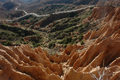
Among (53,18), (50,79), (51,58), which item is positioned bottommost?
(53,18)

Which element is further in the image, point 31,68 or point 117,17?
point 117,17

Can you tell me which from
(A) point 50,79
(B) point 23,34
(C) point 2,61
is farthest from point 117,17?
(B) point 23,34

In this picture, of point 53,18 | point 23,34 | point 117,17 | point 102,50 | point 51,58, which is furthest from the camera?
point 53,18

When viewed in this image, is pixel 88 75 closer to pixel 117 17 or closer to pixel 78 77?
pixel 78 77

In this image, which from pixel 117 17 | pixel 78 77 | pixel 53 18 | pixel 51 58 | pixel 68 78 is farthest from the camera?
pixel 53 18

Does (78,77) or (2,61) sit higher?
(2,61)

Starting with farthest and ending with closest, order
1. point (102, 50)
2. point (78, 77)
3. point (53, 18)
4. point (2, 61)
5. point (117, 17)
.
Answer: point (53, 18)
point (117, 17)
point (102, 50)
point (78, 77)
point (2, 61)

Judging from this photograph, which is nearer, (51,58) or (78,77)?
(78,77)

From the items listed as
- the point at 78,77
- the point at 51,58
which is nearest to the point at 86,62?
the point at 78,77

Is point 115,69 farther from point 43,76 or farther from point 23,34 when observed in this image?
point 23,34
